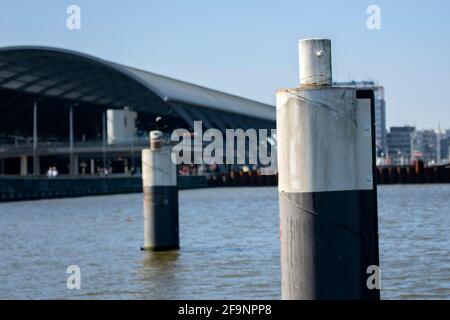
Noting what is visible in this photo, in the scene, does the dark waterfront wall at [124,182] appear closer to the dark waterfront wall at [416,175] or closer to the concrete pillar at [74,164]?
the dark waterfront wall at [416,175]

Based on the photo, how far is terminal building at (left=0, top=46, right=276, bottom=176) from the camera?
4087 inches

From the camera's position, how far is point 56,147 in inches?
5123

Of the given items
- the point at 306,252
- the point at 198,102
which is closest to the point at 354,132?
the point at 306,252

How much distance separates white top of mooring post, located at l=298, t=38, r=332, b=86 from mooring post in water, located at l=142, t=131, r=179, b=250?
1794cm

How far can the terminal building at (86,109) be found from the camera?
104 meters

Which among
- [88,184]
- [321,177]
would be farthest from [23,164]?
[321,177]

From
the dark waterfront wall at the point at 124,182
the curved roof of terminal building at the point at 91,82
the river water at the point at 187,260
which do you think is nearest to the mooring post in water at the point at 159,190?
the river water at the point at 187,260

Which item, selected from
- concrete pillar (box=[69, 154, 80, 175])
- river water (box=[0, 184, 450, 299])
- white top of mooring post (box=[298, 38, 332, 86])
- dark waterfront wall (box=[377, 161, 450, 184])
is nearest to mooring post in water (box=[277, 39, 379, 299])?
white top of mooring post (box=[298, 38, 332, 86])

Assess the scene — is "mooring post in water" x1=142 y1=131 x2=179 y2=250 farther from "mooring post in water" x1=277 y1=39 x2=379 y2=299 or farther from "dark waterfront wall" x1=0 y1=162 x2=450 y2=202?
"dark waterfront wall" x1=0 y1=162 x2=450 y2=202

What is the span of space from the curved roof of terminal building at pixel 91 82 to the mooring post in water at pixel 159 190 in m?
71.6

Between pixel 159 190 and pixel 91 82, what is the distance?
90.7 m

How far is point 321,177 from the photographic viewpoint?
6496 millimetres
